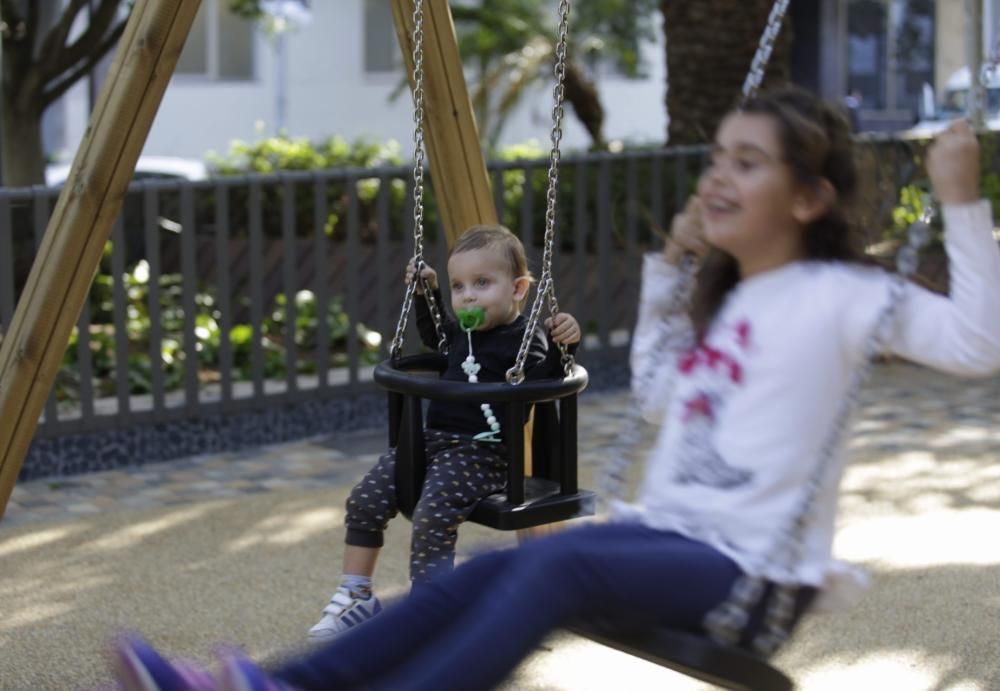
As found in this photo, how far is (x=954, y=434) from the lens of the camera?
6879 millimetres

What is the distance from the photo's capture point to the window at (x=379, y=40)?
24.2 metres

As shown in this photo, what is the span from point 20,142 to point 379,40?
1601 cm

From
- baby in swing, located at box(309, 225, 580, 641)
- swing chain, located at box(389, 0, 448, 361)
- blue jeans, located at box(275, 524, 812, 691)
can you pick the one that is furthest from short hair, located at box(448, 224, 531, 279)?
blue jeans, located at box(275, 524, 812, 691)

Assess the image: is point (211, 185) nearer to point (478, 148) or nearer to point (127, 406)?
point (127, 406)

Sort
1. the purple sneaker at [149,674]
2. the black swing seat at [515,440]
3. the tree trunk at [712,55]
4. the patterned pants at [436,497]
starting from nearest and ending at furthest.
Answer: the purple sneaker at [149,674] < the black swing seat at [515,440] < the patterned pants at [436,497] < the tree trunk at [712,55]

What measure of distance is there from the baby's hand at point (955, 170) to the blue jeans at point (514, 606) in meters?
0.69

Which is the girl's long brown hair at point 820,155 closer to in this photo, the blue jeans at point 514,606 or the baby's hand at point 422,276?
the blue jeans at point 514,606

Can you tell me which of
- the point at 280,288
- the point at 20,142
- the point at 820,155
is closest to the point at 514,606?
the point at 820,155

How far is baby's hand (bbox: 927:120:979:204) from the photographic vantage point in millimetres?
2490

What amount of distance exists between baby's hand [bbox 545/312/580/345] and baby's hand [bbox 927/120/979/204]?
129 centimetres

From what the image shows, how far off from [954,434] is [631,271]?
2245 millimetres

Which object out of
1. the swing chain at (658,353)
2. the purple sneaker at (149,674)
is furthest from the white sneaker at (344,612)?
the purple sneaker at (149,674)

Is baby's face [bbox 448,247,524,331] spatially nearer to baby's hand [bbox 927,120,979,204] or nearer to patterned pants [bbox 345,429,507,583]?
patterned pants [bbox 345,429,507,583]

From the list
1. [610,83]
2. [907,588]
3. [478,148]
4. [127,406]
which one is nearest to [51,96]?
[127,406]
